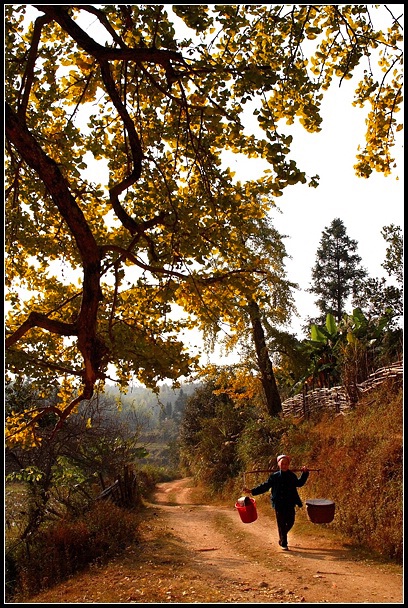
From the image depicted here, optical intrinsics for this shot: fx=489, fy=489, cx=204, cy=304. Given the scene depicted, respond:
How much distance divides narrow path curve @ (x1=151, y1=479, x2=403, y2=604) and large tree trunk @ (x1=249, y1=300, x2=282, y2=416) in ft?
17.6

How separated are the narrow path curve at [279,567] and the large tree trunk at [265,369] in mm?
5372

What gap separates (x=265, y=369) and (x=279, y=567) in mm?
9790

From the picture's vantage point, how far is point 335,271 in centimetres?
3525

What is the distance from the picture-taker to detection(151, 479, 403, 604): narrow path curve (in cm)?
650

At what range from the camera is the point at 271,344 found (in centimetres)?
1741

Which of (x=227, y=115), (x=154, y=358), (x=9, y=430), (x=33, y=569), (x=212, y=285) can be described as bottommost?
(x=33, y=569)

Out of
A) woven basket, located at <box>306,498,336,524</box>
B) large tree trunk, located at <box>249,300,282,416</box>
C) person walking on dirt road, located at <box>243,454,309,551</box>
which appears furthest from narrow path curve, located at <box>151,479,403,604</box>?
large tree trunk, located at <box>249,300,282,416</box>

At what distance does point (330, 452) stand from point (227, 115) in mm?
9974

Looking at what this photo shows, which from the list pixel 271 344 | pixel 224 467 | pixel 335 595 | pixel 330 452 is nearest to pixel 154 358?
pixel 335 595

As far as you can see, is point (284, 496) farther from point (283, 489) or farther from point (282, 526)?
point (282, 526)

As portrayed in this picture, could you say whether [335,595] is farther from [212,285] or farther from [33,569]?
[33,569]

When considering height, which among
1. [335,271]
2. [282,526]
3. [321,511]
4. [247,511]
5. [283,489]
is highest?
[335,271]

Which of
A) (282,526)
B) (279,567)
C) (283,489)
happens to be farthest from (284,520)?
(279,567)

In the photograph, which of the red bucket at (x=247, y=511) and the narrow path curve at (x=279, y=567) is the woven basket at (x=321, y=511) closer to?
the narrow path curve at (x=279, y=567)
